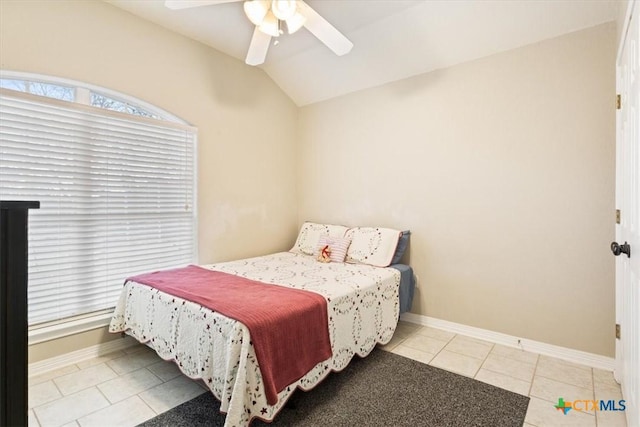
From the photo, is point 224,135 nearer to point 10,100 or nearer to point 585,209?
point 10,100

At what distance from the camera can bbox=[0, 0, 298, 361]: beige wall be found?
2.27m

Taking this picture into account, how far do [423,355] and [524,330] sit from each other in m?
0.88

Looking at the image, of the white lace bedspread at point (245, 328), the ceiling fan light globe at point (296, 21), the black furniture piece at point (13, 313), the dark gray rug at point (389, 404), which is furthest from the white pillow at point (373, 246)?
the black furniture piece at point (13, 313)

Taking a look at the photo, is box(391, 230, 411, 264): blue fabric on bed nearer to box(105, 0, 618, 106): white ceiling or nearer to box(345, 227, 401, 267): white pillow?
box(345, 227, 401, 267): white pillow

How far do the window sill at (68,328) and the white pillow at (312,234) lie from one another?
6.25ft

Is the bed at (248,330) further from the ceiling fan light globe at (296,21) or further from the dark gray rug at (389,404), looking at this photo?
the ceiling fan light globe at (296,21)

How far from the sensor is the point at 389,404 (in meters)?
1.93

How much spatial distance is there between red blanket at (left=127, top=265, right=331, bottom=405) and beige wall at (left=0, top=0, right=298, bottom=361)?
113cm

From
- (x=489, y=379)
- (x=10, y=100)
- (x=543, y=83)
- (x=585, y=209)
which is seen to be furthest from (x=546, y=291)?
(x=10, y=100)

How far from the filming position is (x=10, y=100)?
7.07ft

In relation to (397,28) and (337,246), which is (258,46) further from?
(337,246)

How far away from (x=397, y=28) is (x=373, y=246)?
197cm

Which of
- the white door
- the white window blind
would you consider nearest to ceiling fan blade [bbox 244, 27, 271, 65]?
the white window blind

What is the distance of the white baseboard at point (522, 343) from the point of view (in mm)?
2367
